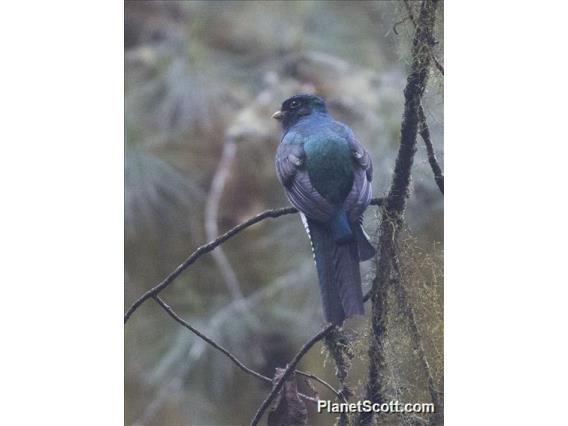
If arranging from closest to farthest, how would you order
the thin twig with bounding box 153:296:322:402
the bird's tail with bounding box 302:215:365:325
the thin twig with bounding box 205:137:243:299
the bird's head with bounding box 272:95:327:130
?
the bird's tail with bounding box 302:215:365:325 < the thin twig with bounding box 153:296:322:402 < the bird's head with bounding box 272:95:327:130 < the thin twig with bounding box 205:137:243:299

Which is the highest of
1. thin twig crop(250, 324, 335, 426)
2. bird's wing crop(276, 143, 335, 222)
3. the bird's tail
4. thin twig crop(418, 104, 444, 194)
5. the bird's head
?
the bird's head

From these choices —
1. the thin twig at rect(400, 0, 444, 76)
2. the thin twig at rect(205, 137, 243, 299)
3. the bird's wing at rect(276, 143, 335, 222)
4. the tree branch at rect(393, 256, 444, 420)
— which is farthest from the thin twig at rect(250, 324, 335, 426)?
the thin twig at rect(400, 0, 444, 76)

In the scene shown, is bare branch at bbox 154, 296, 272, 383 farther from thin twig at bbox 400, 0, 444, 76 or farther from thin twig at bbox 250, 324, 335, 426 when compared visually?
thin twig at bbox 400, 0, 444, 76

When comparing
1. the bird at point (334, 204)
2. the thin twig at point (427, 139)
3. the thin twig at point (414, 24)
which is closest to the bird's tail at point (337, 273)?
the bird at point (334, 204)

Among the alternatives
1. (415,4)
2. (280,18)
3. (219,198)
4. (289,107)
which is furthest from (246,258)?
(415,4)

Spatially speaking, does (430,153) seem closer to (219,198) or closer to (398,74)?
(398,74)

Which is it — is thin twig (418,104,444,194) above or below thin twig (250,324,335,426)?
above

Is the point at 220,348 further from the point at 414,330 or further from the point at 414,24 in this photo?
the point at 414,24

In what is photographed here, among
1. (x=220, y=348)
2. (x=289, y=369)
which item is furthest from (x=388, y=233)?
(x=220, y=348)
